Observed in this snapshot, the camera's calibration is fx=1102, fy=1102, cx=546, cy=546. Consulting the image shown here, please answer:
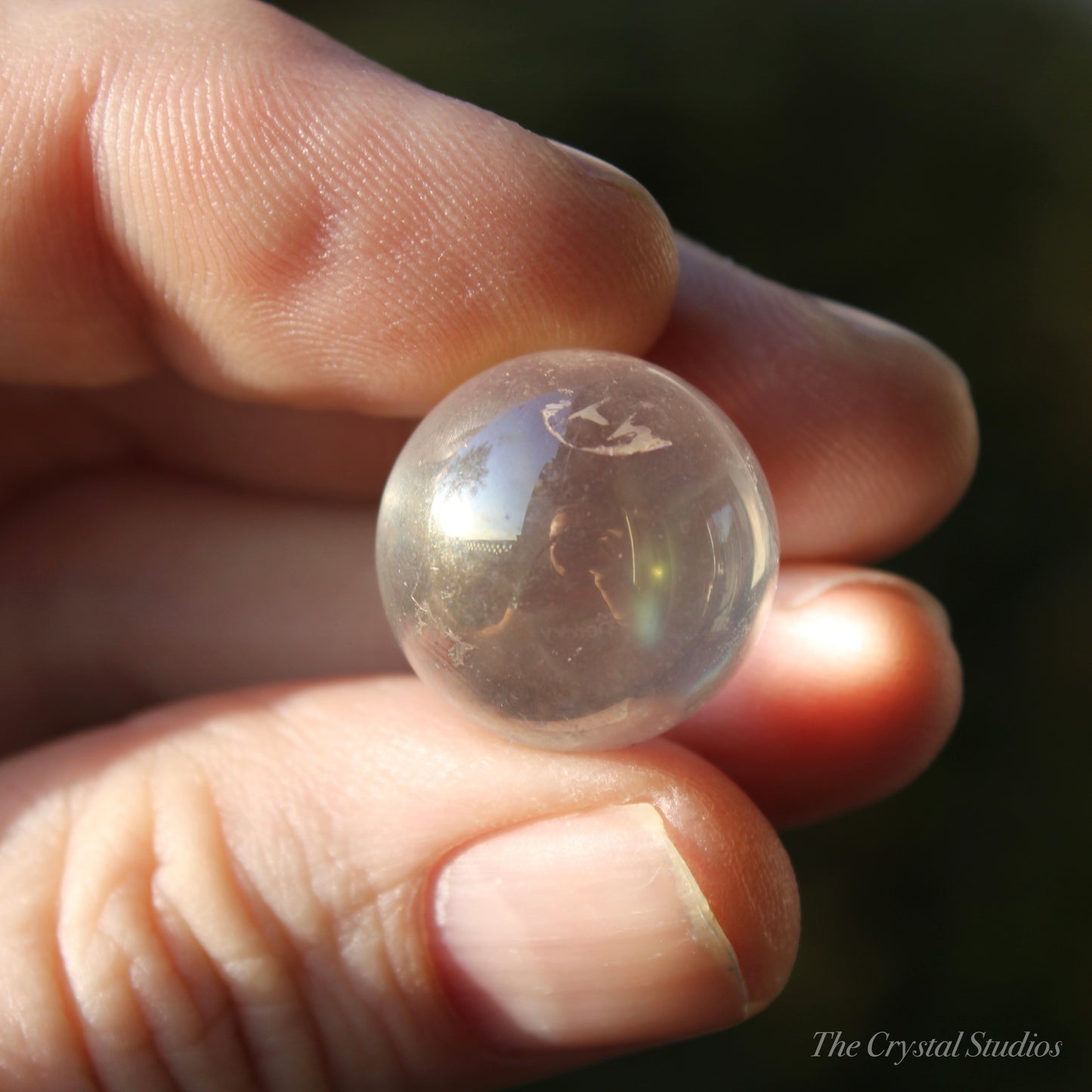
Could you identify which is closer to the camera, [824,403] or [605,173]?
[605,173]

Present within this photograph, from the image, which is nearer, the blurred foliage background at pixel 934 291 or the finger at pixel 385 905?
the finger at pixel 385 905

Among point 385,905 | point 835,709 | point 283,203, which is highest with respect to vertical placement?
point 283,203

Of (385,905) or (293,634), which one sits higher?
(385,905)

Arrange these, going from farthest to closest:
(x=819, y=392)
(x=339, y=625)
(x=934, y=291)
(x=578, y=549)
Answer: (x=934, y=291) < (x=339, y=625) < (x=819, y=392) < (x=578, y=549)

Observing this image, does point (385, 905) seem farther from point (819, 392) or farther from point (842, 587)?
point (819, 392)

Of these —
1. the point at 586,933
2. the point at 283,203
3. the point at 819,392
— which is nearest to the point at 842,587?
the point at 819,392

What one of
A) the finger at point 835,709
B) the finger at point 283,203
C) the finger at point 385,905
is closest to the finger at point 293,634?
the finger at point 835,709

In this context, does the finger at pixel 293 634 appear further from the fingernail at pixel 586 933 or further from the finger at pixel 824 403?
the fingernail at pixel 586 933

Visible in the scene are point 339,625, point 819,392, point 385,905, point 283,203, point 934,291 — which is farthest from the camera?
point 934,291

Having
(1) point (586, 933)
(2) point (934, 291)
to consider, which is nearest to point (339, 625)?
(1) point (586, 933)

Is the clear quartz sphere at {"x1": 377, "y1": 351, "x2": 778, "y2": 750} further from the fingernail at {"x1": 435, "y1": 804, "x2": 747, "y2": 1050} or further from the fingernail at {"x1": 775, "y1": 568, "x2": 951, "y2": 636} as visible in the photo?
the fingernail at {"x1": 775, "y1": 568, "x2": 951, "y2": 636}
